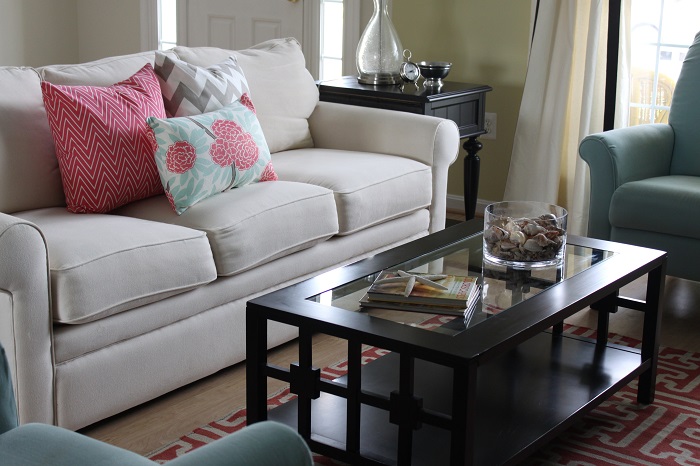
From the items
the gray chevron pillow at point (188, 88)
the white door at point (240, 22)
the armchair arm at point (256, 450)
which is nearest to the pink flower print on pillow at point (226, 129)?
the gray chevron pillow at point (188, 88)

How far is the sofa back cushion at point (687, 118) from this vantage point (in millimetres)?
3594

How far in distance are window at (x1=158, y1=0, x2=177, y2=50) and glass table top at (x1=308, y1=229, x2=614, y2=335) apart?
11.2 feet

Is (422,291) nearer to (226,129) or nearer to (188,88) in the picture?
(226,129)

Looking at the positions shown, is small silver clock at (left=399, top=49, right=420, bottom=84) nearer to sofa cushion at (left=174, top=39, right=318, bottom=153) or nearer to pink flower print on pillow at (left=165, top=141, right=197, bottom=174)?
sofa cushion at (left=174, top=39, right=318, bottom=153)

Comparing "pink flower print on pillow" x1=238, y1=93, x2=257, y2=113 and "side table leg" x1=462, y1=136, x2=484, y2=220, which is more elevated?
"pink flower print on pillow" x1=238, y1=93, x2=257, y2=113

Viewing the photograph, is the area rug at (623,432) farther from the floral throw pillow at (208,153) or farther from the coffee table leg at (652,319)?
the floral throw pillow at (208,153)

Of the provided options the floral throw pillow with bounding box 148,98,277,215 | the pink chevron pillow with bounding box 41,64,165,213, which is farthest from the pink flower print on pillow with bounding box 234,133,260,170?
the pink chevron pillow with bounding box 41,64,165,213

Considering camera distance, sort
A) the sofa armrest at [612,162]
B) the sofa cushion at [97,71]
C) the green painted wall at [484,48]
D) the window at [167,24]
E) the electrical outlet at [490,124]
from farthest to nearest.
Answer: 1. the window at [167,24]
2. the electrical outlet at [490,124]
3. the green painted wall at [484,48]
4. the sofa armrest at [612,162]
5. the sofa cushion at [97,71]

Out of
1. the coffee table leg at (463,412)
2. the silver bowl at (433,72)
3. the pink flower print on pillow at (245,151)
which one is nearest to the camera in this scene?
the coffee table leg at (463,412)

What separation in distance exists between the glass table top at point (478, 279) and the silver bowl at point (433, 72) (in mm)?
1418

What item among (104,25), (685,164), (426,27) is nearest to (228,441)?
(685,164)

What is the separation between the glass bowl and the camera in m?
2.40

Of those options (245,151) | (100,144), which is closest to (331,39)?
(245,151)

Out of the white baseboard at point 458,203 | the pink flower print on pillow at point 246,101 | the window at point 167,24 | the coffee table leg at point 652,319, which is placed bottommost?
the white baseboard at point 458,203
